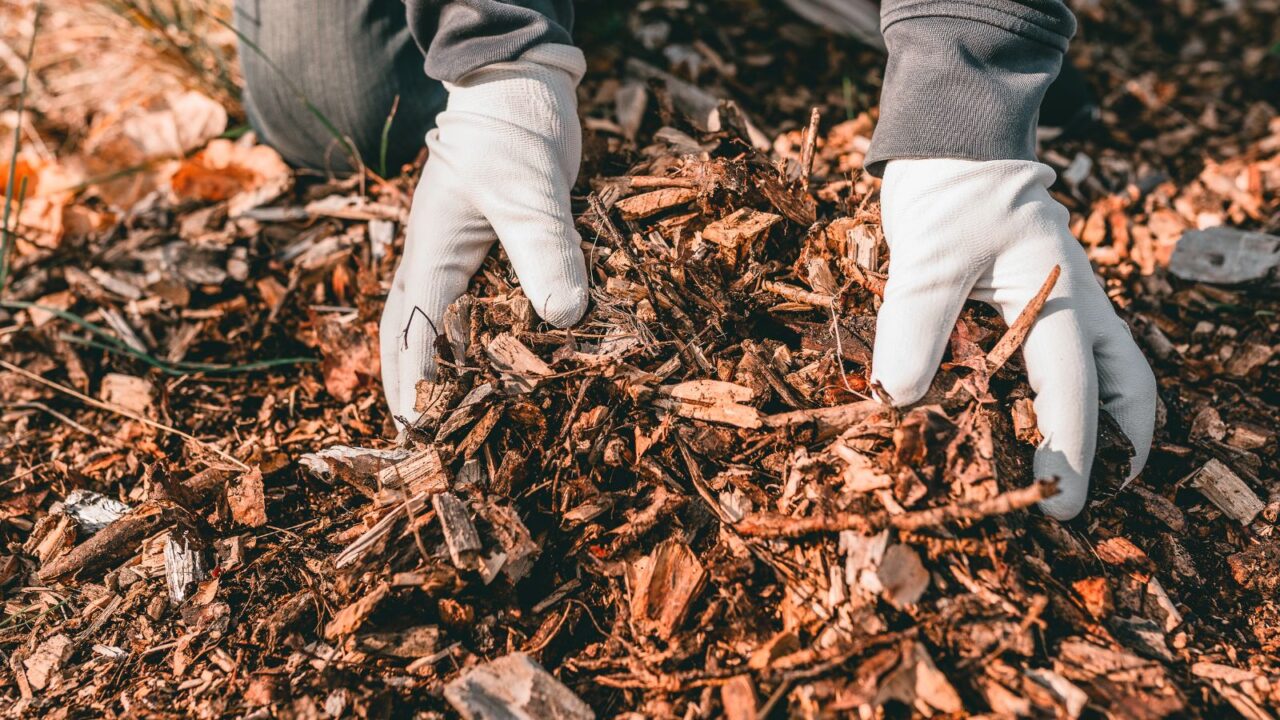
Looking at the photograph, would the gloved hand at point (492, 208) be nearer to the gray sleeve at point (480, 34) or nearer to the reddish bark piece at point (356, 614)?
the gray sleeve at point (480, 34)

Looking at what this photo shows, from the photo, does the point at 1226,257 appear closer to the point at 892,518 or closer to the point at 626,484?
the point at 892,518

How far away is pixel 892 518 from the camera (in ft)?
5.27

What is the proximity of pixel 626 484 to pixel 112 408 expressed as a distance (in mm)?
1728

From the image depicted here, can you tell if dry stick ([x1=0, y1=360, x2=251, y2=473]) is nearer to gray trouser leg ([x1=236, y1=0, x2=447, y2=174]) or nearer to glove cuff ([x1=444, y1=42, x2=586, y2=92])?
gray trouser leg ([x1=236, y1=0, x2=447, y2=174])

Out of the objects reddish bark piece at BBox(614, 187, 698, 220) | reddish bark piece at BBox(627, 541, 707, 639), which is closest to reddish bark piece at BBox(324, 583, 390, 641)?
reddish bark piece at BBox(627, 541, 707, 639)

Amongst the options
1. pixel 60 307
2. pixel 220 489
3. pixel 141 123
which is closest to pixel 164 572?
pixel 220 489

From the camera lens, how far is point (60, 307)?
2734 millimetres

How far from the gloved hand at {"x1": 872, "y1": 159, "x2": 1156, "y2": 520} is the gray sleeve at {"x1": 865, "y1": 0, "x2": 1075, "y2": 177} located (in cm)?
7

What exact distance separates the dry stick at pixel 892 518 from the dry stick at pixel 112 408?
1.48m

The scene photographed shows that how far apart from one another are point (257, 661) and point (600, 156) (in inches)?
66.8

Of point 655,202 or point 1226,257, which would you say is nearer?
point 655,202

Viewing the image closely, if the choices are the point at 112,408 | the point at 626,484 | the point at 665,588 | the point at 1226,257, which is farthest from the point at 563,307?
the point at 1226,257

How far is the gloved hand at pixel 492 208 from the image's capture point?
2064 millimetres

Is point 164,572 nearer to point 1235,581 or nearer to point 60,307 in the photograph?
point 60,307
